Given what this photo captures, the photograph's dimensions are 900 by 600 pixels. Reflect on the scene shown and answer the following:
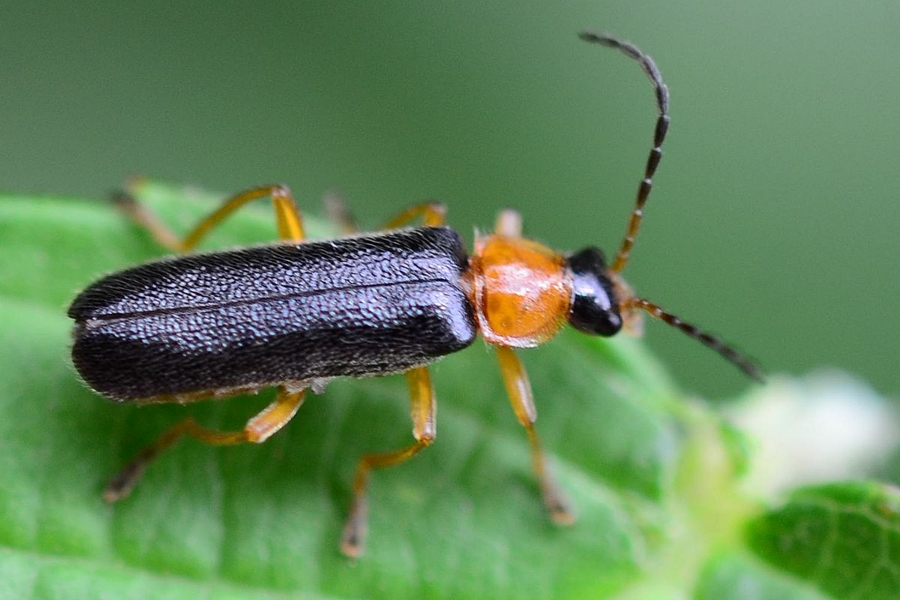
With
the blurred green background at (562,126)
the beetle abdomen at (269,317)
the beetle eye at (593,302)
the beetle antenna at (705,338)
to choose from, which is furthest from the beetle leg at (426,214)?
the blurred green background at (562,126)

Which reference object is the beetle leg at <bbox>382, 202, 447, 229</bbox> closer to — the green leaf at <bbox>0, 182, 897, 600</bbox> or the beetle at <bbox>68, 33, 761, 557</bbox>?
the beetle at <bbox>68, 33, 761, 557</bbox>

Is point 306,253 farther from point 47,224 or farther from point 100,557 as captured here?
point 100,557

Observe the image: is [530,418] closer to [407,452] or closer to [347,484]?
[407,452]

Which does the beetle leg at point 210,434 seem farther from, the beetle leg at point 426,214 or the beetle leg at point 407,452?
the beetle leg at point 426,214

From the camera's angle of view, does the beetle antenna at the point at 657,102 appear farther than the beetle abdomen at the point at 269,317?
Yes

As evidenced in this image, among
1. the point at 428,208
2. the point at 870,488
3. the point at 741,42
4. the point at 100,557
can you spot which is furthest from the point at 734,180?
the point at 100,557

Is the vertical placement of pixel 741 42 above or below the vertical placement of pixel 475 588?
above
